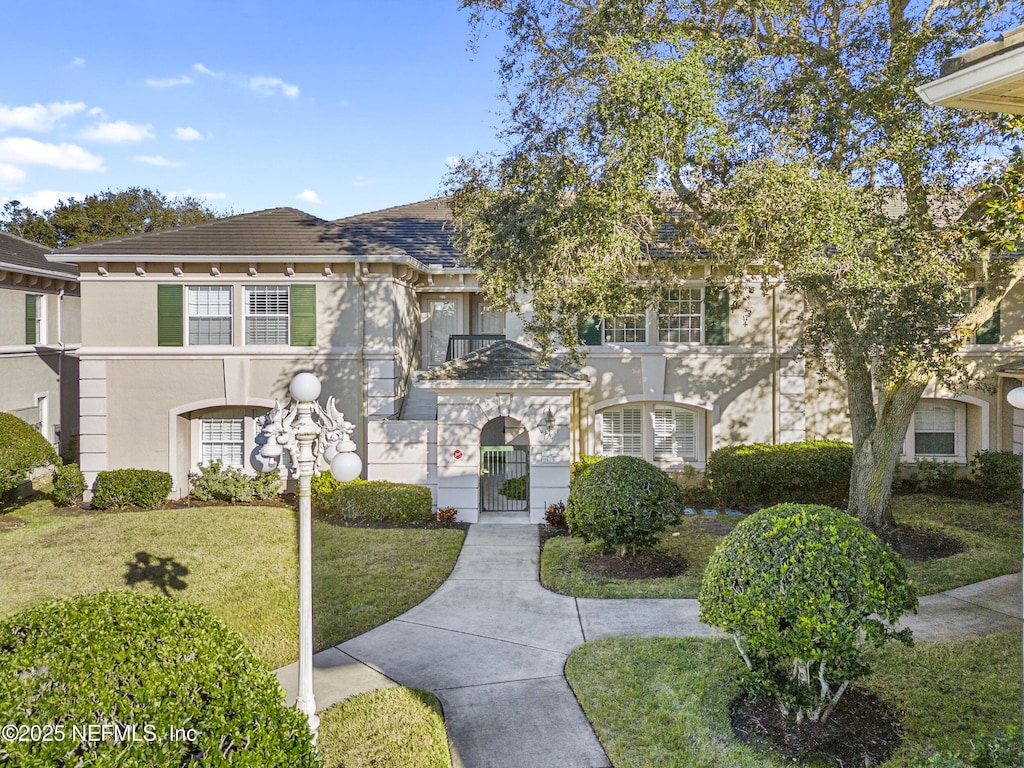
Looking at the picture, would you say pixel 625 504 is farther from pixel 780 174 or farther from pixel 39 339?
pixel 39 339

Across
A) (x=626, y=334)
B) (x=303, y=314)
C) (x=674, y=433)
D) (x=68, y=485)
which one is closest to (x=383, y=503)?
(x=303, y=314)

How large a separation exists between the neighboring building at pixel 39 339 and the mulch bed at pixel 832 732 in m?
→ 18.9

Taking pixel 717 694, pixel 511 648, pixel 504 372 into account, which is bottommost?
pixel 511 648

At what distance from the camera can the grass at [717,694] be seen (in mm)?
5387

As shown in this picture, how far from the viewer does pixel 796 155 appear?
30.6 ft

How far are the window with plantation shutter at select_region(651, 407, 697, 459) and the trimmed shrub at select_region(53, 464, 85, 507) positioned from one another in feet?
46.8

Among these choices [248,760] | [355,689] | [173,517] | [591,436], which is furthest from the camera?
[591,436]

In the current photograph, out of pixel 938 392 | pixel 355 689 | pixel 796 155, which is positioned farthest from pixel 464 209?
pixel 938 392

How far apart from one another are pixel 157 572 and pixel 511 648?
22.9ft

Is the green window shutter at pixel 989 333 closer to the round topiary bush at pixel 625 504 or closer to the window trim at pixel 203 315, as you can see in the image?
the round topiary bush at pixel 625 504

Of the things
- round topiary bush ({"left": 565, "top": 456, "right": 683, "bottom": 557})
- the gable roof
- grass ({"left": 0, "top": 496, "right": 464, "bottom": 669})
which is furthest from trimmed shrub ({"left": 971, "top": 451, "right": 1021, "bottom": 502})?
grass ({"left": 0, "top": 496, "right": 464, "bottom": 669})

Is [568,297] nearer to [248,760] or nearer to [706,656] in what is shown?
[706,656]

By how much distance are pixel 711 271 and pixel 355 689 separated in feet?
41.7

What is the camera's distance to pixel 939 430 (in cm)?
1672
